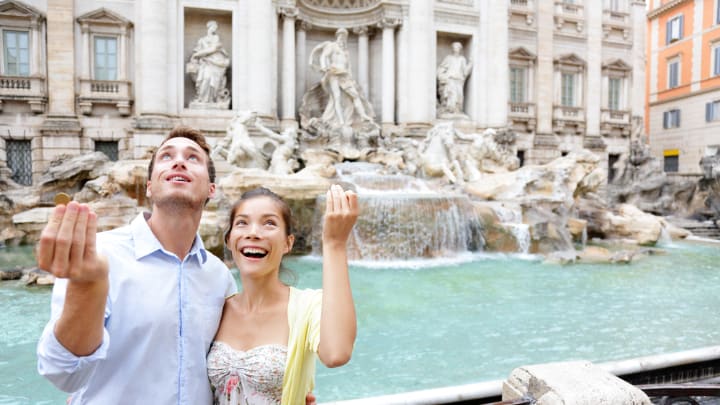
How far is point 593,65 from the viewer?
19453mm

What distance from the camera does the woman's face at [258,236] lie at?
1510 millimetres

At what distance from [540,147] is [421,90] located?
591 centimetres

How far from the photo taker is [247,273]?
1497 mm

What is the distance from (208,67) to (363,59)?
526 centimetres

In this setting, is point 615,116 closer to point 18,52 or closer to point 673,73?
point 673,73

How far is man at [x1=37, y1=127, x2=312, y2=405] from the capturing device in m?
1.11

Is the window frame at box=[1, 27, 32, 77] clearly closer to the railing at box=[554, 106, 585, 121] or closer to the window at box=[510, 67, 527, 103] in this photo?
the window at box=[510, 67, 527, 103]

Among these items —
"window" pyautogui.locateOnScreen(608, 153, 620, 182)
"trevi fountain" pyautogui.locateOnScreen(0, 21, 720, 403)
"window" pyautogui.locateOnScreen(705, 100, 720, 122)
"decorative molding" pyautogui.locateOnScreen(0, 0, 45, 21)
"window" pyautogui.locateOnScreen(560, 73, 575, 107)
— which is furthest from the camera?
"window" pyautogui.locateOnScreen(705, 100, 720, 122)

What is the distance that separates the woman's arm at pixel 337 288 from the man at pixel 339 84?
13312 millimetres

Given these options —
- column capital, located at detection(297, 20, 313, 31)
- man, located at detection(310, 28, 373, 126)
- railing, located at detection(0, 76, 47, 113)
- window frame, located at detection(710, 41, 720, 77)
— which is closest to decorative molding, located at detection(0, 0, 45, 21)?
railing, located at detection(0, 76, 47, 113)

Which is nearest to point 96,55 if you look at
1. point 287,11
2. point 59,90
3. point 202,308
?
point 59,90

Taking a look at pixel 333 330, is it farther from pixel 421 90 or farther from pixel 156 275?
pixel 421 90

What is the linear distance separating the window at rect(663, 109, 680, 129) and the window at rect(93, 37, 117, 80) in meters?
25.6

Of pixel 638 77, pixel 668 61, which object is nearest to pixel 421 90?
pixel 638 77
